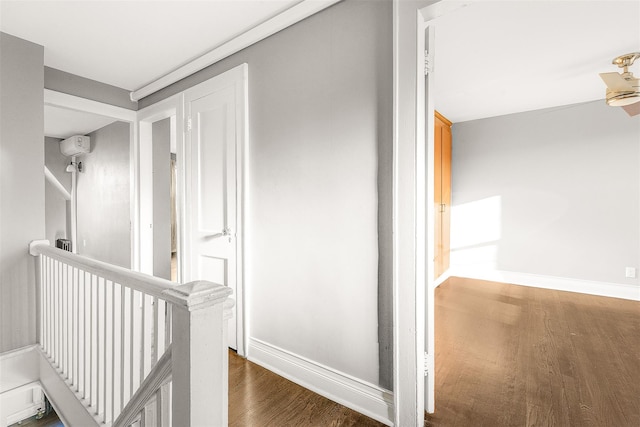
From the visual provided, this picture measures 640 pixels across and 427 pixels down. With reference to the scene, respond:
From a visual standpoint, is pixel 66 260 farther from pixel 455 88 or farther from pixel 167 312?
pixel 455 88

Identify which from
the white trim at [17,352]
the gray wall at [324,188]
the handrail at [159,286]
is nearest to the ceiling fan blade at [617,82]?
the gray wall at [324,188]

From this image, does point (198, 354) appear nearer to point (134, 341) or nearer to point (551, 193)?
point (134, 341)

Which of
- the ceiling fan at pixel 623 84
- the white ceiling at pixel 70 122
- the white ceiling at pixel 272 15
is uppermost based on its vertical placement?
the white ceiling at pixel 70 122

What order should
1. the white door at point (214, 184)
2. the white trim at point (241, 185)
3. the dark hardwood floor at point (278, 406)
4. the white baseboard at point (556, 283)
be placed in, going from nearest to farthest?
the dark hardwood floor at point (278, 406) → the white trim at point (241, 185) → the white door at point (214, 184) → the white baseboard at point (556, 283)

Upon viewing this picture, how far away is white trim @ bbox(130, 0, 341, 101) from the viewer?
5.94 ft

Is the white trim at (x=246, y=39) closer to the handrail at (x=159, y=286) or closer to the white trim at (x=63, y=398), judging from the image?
the handrail at (x=159, y=286)

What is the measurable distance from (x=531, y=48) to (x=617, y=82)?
0.66 m

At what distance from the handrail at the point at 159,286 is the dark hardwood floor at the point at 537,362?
1.46 metres

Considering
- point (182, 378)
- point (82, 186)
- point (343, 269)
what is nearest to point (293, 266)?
point (343, 269)

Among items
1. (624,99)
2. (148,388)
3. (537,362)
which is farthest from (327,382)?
(624,99)

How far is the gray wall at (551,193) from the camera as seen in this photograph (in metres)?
3.50

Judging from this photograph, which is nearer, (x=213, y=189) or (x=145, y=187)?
(x=213, y=189)

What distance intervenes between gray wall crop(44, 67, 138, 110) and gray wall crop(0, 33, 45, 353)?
0.47 m

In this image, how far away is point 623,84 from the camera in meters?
2.22
